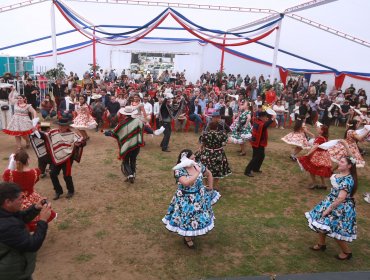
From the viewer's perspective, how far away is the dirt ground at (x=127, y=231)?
430 centimetres

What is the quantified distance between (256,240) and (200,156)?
6.80 ft

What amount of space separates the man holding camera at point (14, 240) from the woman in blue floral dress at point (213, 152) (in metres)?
4.09

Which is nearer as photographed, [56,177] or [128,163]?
[56,177]

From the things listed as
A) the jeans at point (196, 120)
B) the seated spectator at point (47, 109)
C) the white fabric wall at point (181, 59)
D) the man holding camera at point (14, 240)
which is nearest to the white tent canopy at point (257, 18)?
the white fabric wall at point (181, 59)

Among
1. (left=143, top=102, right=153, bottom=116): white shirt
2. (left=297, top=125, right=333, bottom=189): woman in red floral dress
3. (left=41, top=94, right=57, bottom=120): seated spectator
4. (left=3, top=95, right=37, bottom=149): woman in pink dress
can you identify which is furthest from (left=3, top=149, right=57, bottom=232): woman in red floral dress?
(left=41, top=94, right=57, bottom=120): seated spectator

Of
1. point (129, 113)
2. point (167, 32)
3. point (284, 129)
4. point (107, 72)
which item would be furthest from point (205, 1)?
point (129, 113)

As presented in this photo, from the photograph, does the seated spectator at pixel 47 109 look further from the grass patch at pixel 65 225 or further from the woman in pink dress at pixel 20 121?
the grass patch at pixel 65 225

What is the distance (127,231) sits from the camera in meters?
5.20

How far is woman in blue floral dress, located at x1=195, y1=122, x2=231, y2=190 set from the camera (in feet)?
21.1

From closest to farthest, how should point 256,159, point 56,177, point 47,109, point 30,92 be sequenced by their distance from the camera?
point 56,177, point 256,159, point 47,109, point 30,92

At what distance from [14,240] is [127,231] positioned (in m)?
2.84

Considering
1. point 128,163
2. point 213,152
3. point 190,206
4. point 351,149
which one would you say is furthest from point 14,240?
point 351,149

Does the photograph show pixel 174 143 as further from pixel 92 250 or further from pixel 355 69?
pixel 355 69

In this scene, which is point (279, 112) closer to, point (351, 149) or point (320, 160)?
point (351, 149)
